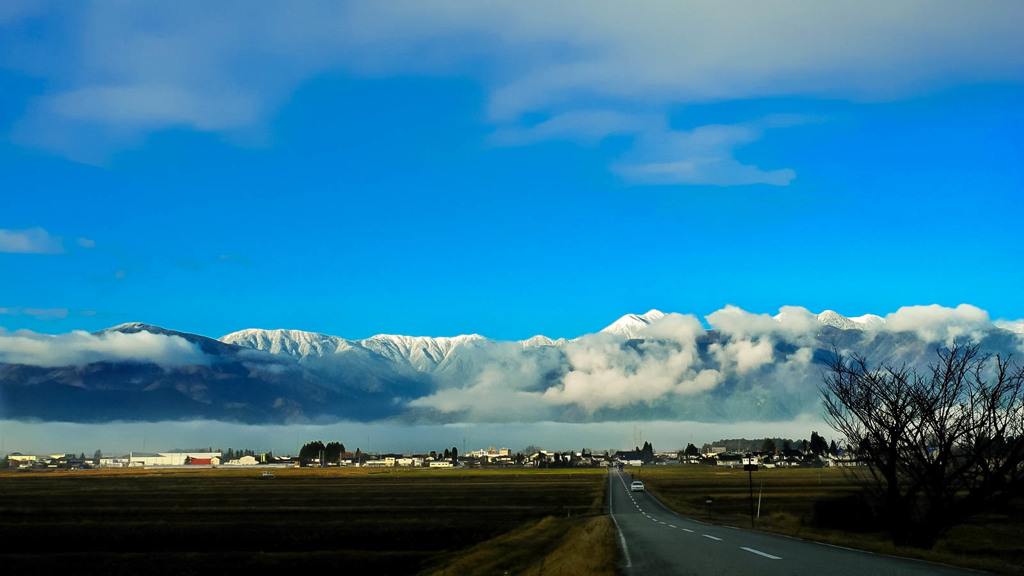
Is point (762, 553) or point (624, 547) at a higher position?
point (762, 553)

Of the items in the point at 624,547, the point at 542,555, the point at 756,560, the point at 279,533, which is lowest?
the point at 279,533

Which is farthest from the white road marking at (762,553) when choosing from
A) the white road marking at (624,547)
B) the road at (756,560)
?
the white road marking at (624,547)

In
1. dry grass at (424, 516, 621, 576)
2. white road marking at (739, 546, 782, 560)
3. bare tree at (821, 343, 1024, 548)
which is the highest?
bare tree at (821, 343, 1024, 548)

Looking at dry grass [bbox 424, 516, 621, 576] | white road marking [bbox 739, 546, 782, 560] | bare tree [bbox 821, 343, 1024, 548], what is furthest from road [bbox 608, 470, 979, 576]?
bare tree [bbox 821, 343, 1024, 548]

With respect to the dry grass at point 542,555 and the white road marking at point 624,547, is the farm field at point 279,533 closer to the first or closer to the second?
the dry grass at point 542,555

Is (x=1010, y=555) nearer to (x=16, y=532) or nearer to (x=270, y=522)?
(x=270, y=522)

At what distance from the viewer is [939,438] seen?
101 feet

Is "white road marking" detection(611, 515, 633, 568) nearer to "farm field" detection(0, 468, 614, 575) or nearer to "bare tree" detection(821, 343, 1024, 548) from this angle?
"farm field" detection(0, 468, 614, 575)

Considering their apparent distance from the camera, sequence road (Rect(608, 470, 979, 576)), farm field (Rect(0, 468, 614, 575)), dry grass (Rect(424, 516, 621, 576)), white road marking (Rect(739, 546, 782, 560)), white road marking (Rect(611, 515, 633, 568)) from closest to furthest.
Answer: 1. road (Rect(608, 470, 979, 576))
2. white road marking (Rect(739, 546, 782, 560))
3. white road marking (Rect(611, 515, 633, 568))
4. dry grass (Rect(424, 516, 621, 576))
5. farm field (Rect(0, 468, 614, 575))

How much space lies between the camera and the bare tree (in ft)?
97.2

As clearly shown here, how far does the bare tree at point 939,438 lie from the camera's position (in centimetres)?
2964

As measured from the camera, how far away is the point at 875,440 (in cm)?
3253

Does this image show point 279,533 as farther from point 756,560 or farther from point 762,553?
point 756,560

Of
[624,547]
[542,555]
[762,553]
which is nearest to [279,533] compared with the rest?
[542,555]
